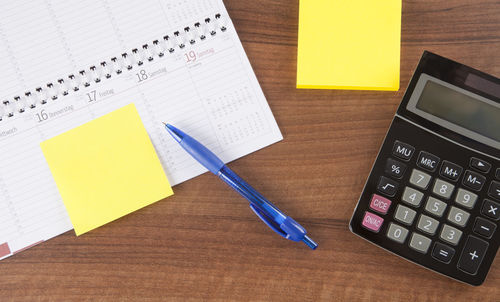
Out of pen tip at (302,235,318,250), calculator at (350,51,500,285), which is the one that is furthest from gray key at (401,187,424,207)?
pen tip at (302,235,318,250)

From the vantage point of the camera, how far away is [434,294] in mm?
494

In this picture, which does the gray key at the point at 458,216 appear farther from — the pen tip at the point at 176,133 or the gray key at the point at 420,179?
the pen tip at the point at 176,133

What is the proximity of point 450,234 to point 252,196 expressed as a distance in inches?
9.6

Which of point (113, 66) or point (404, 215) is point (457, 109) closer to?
point (404, 215)

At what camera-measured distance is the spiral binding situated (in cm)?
52

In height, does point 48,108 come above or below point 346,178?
above

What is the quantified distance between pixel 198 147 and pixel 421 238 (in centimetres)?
30

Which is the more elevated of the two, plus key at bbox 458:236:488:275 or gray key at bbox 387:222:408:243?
gray key at bbox 387:222:408:243

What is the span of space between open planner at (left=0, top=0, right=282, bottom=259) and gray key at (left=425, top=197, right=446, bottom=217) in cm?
20

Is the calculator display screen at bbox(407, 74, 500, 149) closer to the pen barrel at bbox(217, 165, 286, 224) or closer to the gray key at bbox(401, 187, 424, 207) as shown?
the gray key at bbox(401, 187, 424, 207)

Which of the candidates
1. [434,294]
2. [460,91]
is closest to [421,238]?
[434,294]

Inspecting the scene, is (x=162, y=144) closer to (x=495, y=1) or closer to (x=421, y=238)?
(x=421, y=238)

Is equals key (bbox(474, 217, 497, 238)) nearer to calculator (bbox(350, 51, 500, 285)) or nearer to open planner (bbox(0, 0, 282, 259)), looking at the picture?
calculator (bbox(350, 51, 500, 285))

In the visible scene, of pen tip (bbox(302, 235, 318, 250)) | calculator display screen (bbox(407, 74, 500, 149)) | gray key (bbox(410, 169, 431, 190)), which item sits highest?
calculator display screen (bbox(407, 74, 500, 149))
